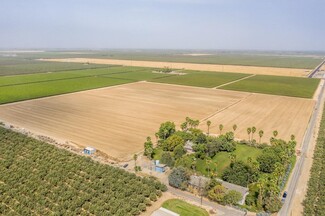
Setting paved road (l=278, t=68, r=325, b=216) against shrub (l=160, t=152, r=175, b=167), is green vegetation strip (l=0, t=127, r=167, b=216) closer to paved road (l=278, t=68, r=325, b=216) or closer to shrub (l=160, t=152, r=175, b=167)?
shrub (l=160, t=152, r=175, b=167)


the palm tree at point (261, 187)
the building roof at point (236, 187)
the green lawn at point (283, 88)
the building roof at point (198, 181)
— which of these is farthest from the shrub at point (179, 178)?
the green lawn at point (283, 88)

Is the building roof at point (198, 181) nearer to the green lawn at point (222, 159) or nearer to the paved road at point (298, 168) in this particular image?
the green lawn at point (222, 159)

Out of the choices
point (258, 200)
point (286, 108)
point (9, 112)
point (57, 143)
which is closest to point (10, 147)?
point (57, 143)

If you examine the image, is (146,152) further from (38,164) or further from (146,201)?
(38,164)

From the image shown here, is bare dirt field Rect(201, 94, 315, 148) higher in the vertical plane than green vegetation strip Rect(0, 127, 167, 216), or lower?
higher

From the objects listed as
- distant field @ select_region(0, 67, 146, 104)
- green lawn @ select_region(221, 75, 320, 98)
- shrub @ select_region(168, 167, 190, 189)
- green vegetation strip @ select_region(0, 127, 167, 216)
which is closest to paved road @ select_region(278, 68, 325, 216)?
shrub @ select_region(168, 167, 190, 189)
